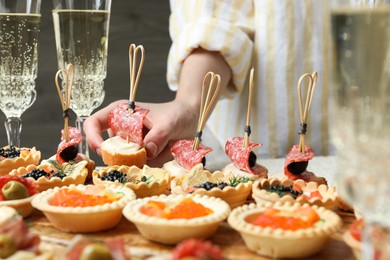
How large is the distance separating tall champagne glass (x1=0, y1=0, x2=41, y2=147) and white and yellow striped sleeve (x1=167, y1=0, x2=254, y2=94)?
26.3 inches

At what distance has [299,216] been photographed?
3.60 ft

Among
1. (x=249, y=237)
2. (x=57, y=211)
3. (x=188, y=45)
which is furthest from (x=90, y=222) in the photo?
(x=188, y=45)

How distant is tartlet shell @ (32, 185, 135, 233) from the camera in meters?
1.15

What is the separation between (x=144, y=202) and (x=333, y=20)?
537 mm

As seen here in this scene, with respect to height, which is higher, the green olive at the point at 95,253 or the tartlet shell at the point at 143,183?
the green olive at the point at 95,253

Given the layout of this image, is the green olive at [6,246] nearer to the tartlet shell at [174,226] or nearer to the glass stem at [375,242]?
the tartlet shell at [174,226]

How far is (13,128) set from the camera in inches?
68.5

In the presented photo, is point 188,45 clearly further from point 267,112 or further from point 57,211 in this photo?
point 57,211

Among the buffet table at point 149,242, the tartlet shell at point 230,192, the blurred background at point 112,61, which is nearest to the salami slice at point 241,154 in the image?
the tartlet shell at point 230,192

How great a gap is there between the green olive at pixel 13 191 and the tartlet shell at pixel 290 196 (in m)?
0.42

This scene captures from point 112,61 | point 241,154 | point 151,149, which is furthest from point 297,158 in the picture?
point 112,61

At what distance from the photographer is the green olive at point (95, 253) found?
880mm

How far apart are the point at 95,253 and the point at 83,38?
33.2 inches

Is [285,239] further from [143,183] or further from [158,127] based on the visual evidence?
[158,127]
